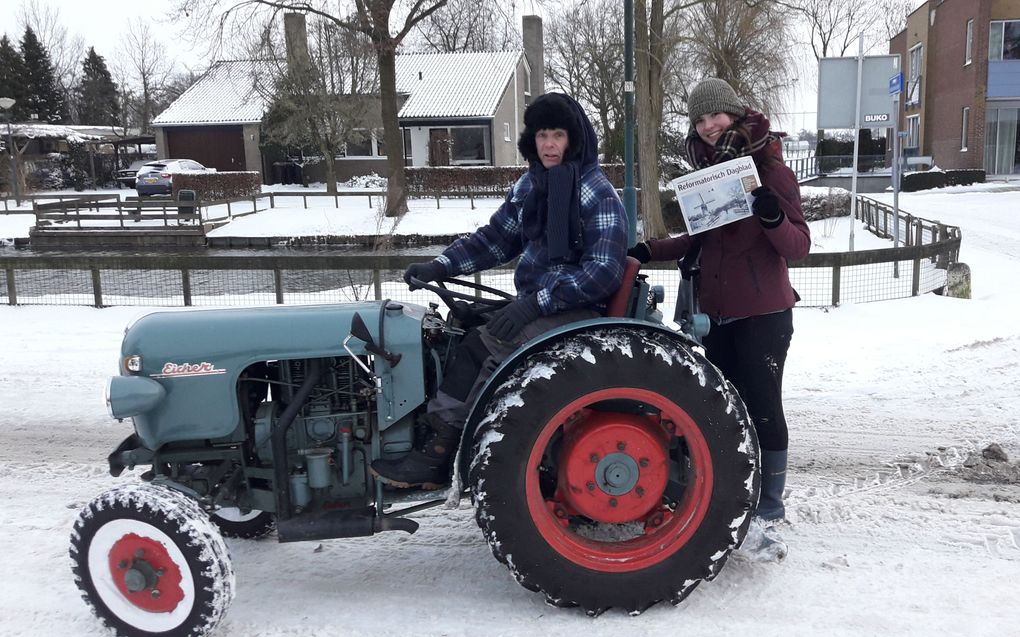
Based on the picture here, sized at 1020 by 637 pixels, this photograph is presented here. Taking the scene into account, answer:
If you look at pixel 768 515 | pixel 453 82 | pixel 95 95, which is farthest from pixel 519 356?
pixel 95 95

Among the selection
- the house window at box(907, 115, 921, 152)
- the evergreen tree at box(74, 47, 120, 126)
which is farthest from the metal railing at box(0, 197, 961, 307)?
the evergreen tree at box(74, 47, 120, 126)

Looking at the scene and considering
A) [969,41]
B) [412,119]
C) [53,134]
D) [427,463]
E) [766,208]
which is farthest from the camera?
[53,134]

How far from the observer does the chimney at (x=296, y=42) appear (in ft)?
92.4

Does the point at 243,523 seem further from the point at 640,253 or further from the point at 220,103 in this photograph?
the point at 220,103

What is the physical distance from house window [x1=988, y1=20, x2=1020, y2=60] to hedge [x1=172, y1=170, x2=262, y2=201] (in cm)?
3108

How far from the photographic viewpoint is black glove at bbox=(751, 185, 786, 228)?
11.2 ft

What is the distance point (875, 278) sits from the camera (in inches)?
387

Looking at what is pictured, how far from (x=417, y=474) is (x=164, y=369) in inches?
41.9

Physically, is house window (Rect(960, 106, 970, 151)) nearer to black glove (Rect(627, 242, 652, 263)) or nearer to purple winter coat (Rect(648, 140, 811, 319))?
purple winter coat (Rect(648, 140, 811, 319))

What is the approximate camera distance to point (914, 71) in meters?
44.9

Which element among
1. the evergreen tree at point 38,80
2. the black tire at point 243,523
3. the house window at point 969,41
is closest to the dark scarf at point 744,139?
the black tire at point 243,523

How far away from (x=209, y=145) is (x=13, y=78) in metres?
21.7

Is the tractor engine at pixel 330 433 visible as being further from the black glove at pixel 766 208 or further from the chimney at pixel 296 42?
the chimney at pixel 296 42

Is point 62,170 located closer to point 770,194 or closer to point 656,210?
point 656,210
